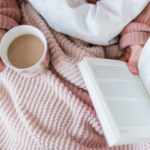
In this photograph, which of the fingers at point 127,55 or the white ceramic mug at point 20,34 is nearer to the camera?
the white ceramic mug at point 20,34

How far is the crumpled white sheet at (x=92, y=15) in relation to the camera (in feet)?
1.73

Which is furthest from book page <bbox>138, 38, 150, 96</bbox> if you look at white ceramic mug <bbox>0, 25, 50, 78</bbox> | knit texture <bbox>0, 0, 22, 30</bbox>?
knit texture <bbox>0, 0, 22, 30</bbox>

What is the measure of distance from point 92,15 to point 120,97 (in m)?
0.28

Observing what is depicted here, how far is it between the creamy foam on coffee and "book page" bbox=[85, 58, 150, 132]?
0.15 metres

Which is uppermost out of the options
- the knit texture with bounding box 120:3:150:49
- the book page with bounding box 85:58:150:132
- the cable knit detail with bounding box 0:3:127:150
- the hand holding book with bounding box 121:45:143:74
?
the knit texture with bounding box 120:3:150:49

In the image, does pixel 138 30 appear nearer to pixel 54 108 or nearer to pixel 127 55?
pixel 127 55

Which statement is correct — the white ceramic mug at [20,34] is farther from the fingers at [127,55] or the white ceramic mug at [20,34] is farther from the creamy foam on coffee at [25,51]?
the fingers at [127,55]

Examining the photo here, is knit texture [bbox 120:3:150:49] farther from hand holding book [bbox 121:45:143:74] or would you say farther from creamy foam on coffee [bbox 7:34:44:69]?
creamy foam on coffee [bbox 7:34:44:69]

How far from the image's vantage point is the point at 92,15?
0.54 m

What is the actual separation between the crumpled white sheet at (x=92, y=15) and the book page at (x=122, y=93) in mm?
110

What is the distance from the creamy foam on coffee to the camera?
471mm

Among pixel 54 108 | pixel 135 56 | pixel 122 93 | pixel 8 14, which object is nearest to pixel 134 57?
pixel 135 56

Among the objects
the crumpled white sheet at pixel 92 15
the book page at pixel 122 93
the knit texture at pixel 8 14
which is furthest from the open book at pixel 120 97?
the knit texture at pixel 8 14

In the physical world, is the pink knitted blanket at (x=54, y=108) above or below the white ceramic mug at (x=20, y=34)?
below
